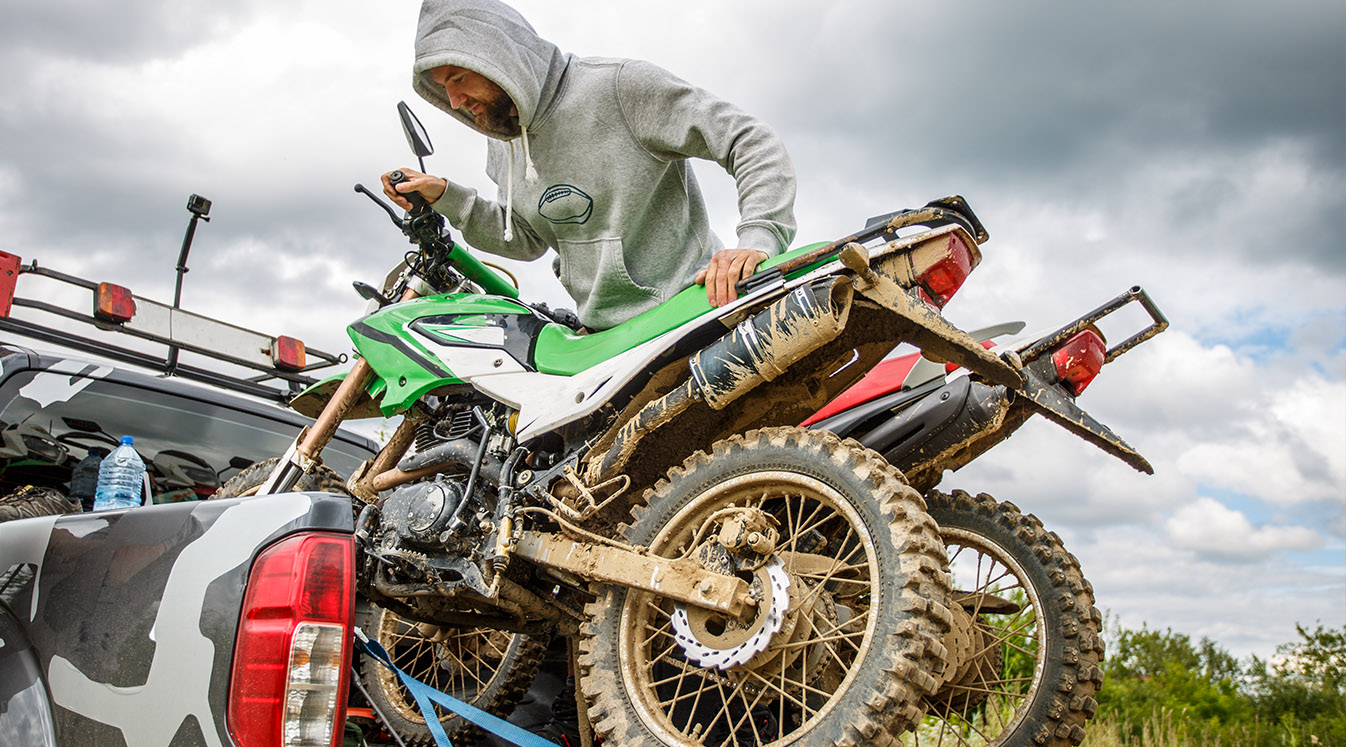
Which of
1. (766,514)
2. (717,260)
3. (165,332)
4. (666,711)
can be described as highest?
(165,332)

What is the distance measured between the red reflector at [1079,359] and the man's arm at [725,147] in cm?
76

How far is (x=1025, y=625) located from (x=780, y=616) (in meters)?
1.28

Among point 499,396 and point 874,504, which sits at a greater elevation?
point 499,396

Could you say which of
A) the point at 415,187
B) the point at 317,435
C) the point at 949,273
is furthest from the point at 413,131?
the point at 949,273

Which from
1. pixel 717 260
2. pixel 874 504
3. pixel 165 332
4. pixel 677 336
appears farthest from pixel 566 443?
pixel 165 332

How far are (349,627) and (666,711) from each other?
84cm

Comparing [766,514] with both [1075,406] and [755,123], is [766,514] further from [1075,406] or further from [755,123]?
[755,123]

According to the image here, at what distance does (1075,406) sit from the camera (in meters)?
2.42

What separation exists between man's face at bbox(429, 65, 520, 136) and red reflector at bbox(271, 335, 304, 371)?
225cm

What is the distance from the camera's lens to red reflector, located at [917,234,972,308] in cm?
217

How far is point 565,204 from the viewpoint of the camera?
2918mm

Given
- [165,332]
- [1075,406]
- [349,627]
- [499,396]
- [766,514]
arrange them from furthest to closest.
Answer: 1. [165,332]
2. [499,396]
3. [1075,406]
4. [766,514]
5. [349,627]

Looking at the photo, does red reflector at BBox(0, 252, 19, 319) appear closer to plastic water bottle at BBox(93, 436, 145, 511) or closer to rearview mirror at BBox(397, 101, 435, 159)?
plastic water bottle at BBox(93, 436, 145, 511)

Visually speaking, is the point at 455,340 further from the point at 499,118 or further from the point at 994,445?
the point at 994,445
